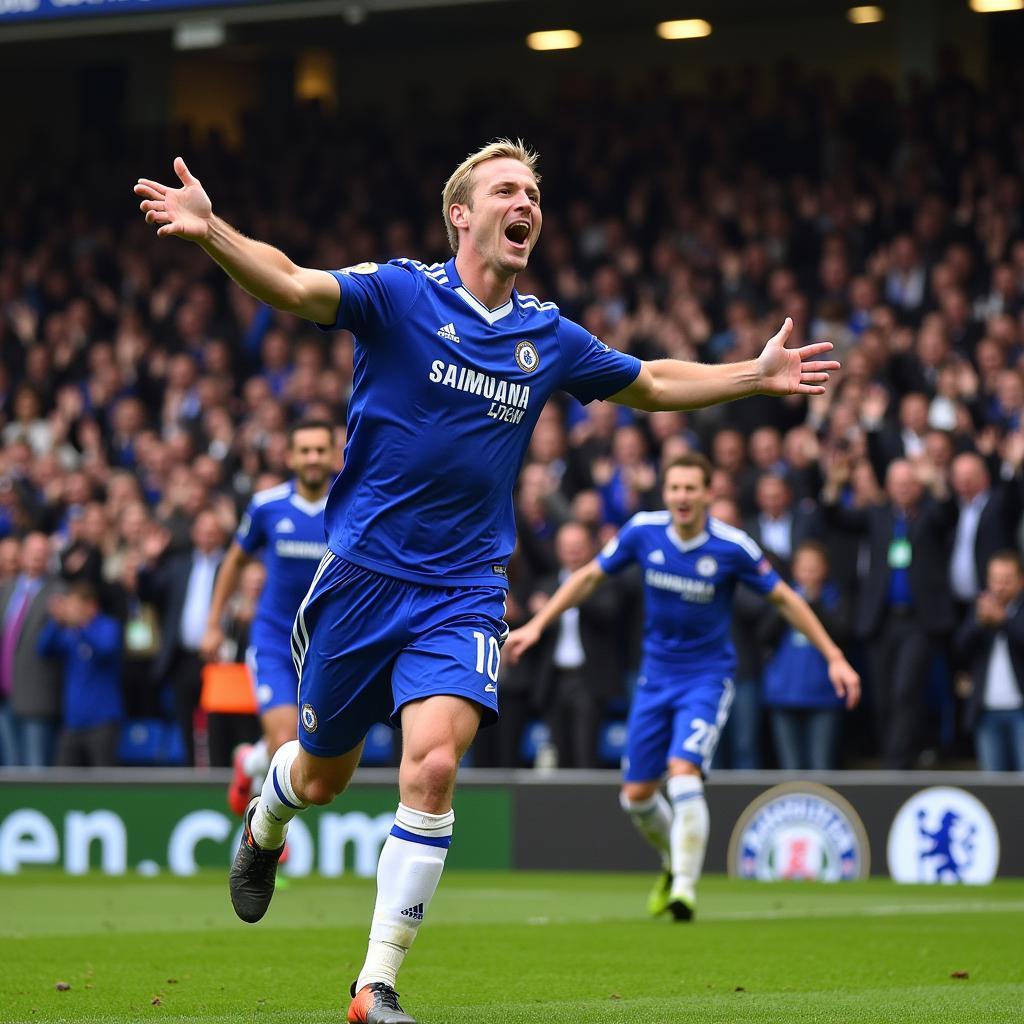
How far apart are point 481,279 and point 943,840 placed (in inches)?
372

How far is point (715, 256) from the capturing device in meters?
20.8

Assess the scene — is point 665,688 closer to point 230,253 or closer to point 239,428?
point 230,253

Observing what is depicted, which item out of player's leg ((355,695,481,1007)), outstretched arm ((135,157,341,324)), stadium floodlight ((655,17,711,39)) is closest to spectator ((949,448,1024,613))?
player's leg ((355,695,481,1007))

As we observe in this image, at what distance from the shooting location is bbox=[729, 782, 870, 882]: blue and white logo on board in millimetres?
15461

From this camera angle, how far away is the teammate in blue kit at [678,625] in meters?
11.9

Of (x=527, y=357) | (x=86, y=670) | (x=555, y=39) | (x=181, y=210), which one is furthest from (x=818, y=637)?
(x=555, y=39)

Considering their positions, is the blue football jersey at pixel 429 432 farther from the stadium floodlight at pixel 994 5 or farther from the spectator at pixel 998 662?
the stadium floodlight at pixel 994 5

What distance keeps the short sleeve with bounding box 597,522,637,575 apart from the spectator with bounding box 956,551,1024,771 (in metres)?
3.98

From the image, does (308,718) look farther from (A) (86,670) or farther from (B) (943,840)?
(A) (86,670)

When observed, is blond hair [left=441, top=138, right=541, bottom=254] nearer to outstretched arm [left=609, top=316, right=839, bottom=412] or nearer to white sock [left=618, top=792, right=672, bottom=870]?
outstretched arm [left=609, top=316, right=839, bottom=412]

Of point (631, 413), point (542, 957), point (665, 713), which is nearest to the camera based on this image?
point (542, 957)

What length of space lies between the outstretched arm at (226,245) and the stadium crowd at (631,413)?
281 inches

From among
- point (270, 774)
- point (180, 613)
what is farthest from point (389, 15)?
point (270, 774)

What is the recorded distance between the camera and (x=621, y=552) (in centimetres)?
1231
